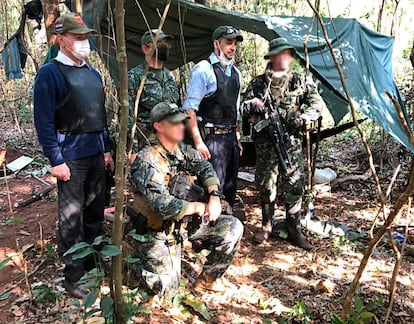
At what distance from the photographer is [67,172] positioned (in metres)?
2.35

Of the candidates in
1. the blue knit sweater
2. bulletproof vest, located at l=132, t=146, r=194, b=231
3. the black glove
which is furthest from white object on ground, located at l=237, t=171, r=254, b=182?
the blue knit sweater

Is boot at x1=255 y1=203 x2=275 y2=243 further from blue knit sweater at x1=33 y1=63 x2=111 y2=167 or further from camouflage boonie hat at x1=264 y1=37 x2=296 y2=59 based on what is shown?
blue knit sweater at x1=33 y1=63 x2=111 y2=167

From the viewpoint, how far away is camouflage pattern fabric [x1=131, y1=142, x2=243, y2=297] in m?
2.31

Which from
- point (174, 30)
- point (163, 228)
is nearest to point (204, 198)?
point (163, 228)

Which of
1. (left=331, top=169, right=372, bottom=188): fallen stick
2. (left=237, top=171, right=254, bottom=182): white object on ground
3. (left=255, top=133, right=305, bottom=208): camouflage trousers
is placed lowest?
(left=237, top=171, right=254, bottom=182): white object on ground

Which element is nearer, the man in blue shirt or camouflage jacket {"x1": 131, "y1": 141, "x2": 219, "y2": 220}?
camouflage jacket {"x1": 131, "y1": 141, "x2": 219, "y2": 220}

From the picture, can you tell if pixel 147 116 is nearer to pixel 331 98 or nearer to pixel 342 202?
pixel 331 98

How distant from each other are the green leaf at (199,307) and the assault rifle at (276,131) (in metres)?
1.34

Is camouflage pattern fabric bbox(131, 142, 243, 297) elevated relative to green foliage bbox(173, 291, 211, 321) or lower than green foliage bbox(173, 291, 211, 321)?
elevated

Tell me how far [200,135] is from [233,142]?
303 millimetres

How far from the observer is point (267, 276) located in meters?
2.98

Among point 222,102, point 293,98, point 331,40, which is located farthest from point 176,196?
point 331,40

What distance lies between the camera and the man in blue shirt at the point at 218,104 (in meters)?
3.06

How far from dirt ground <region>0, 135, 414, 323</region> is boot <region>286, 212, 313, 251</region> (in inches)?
2.4
